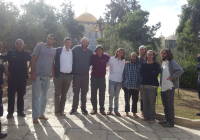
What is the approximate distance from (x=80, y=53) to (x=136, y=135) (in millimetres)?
2686

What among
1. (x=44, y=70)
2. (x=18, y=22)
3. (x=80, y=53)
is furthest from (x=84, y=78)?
(x=18, y=22)

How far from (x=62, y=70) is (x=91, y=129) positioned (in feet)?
6.03

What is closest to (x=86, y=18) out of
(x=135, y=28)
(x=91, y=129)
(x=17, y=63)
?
(x=135, y=28)

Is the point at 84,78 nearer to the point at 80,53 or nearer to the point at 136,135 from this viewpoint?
the point at 80,53

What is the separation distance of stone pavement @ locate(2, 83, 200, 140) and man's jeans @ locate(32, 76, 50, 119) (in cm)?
27

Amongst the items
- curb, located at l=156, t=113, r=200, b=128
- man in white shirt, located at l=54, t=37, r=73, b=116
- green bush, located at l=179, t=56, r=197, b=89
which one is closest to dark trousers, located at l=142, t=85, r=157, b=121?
curb, located at l=156, t=113, r=200, b=128

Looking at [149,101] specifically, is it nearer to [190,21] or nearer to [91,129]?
[91,129]

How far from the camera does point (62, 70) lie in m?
8.41

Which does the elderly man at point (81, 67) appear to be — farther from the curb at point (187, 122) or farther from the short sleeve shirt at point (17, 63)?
the curb at point (187, 122)

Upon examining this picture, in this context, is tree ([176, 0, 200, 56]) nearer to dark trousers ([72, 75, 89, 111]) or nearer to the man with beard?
dark trousers ([72, 75, 89, 111])

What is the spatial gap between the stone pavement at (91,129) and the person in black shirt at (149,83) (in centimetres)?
29

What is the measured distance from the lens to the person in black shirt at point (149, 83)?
8031 mm

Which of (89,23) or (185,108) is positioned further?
(89,23)

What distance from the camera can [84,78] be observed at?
8719mm
